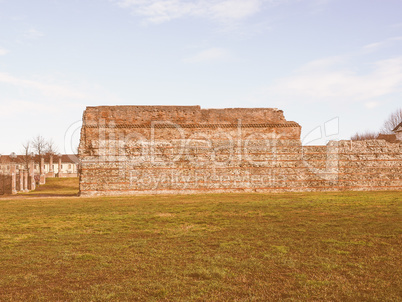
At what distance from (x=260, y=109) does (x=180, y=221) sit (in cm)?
1675

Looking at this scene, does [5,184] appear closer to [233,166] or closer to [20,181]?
[20,181]

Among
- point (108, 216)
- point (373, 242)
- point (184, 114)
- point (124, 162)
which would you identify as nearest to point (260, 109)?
point (184, 114)

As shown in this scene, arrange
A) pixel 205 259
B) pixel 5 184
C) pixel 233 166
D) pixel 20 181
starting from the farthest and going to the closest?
pixel 20 181, pixel 5 184, pixel 233 166, pixel 205 259

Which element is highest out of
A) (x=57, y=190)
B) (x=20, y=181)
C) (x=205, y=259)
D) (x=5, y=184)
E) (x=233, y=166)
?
(x=233, y=166)

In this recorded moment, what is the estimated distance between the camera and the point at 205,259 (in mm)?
5512

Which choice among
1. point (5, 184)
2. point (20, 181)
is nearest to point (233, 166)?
point (5, 184)

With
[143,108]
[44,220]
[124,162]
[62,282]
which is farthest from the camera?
[143,108]

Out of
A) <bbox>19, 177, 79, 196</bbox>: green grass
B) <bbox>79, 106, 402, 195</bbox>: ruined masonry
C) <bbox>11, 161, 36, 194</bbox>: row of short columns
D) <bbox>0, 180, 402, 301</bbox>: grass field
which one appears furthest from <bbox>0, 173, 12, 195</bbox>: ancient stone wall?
<bbox>0, 180, 402, 301</bbox>: grass field

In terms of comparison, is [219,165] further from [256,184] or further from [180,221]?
[180,221]

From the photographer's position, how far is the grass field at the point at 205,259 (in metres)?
4.14

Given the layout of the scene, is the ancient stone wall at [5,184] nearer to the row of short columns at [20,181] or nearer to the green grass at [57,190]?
the row of short columns at [20,181]

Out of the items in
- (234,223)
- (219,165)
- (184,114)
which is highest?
(184,114)

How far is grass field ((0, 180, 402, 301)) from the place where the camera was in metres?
4.14

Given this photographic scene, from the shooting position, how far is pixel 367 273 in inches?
185
